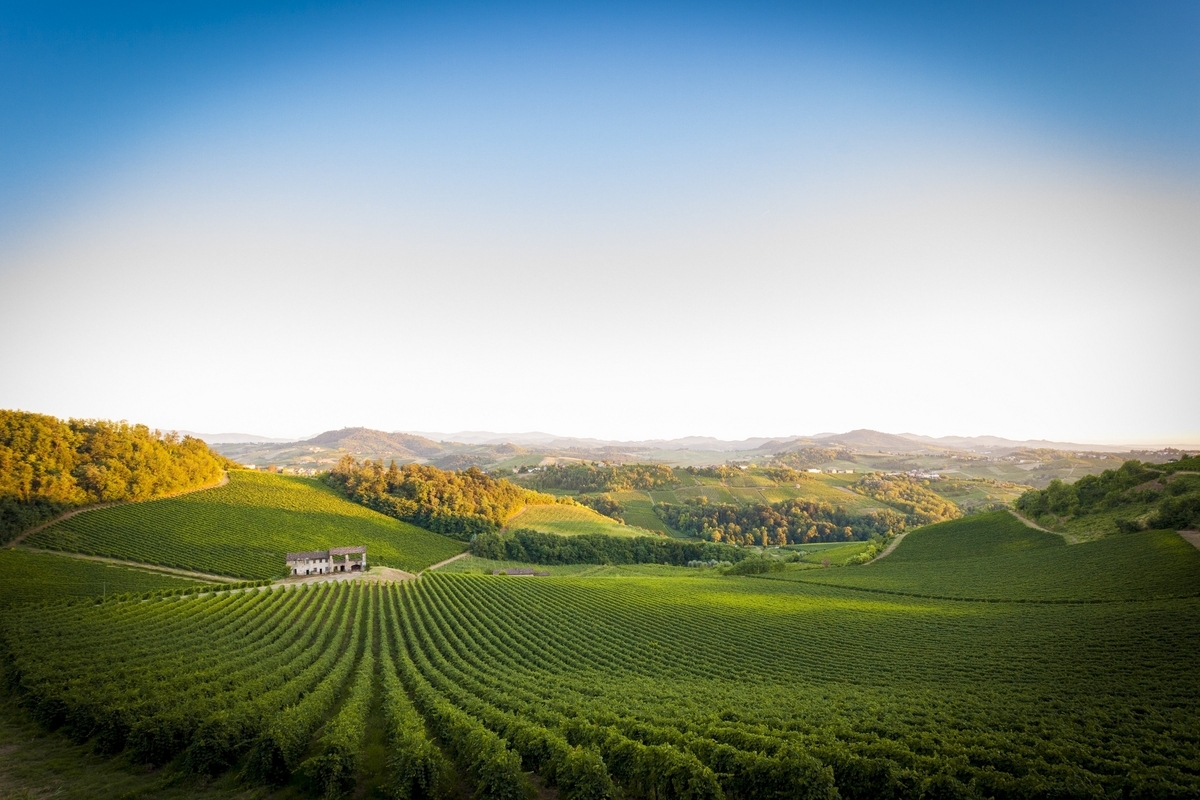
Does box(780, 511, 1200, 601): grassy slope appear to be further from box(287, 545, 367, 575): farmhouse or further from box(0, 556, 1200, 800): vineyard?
box(287, 545, 367, 575): farmhouse

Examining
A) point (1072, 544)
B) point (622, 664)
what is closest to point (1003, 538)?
point (1072, 544)

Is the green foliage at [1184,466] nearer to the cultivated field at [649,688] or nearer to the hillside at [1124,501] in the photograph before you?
the hillside at [1124,501]

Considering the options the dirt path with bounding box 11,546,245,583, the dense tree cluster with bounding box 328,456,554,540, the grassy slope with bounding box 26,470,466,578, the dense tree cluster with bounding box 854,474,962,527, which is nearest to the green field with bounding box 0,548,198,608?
the dirt path with bounding box 11,546,245,583

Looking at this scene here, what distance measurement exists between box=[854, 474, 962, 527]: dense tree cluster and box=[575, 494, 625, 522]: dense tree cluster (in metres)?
82.0

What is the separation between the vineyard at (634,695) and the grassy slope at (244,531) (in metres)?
23.0

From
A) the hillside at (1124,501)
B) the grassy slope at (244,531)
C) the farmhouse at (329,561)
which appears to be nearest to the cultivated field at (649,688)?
the hillside at (1124,501)

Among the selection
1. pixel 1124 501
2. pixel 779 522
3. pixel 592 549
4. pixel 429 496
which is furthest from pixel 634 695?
pixel 779 522

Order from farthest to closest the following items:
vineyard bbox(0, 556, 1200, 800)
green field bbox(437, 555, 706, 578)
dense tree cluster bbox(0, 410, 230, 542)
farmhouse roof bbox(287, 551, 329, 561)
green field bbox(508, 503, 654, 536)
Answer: green field bbox(508, 503, 654, 536), green field bbox(437, 555, 706, 578), farmhouse roof bbox(287, 551, 329, 561), dense tree cluster bbox(0, 410, 230, 542), vineyard bbox(0, 556, 1200, 800)

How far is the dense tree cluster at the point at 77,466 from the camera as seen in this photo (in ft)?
227

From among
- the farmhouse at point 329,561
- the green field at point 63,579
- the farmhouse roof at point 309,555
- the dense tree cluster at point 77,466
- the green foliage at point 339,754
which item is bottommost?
the farmhouse at point 329,561

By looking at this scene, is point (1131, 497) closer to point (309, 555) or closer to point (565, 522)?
point (565, 522)

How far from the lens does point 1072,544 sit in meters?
62.2

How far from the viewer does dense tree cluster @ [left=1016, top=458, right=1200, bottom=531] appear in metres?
56.6

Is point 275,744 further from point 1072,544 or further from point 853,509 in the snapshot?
point 853,509
